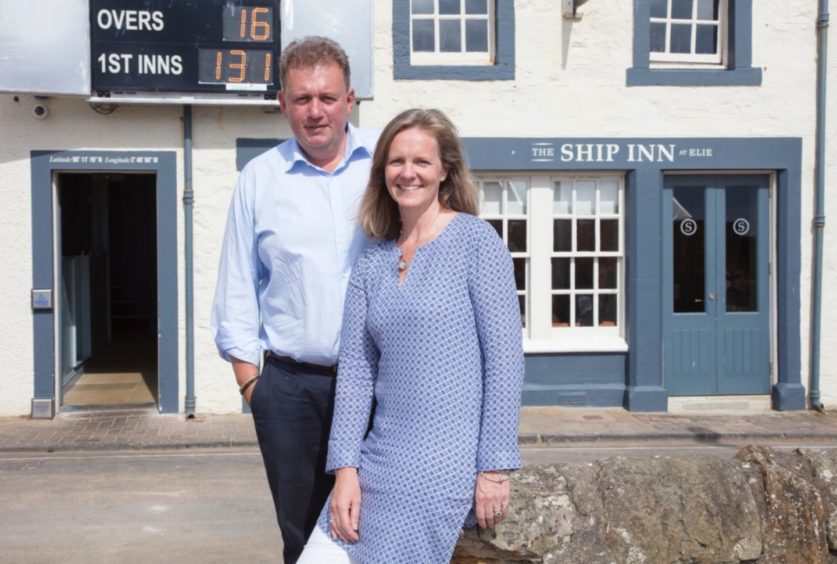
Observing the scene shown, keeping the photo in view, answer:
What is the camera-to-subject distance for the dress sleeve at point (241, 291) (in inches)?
125

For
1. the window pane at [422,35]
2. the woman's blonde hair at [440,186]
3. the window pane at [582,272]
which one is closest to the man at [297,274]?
the woman's blonde hair at [440,186]

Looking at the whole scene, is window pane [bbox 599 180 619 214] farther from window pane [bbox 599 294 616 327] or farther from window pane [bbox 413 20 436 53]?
window pane [bbox 413 20 436 53]

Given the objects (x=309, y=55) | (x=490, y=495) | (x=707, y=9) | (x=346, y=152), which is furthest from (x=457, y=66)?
(x=490, y=495)

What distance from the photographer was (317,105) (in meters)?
3.06

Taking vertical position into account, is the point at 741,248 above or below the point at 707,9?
below

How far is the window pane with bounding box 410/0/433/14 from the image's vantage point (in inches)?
423

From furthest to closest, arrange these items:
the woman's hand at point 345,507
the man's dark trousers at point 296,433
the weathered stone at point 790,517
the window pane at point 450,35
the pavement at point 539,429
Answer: the window pane at point 450,35
the pavement at point 539,429
the weathered stone at point 790,517
the man's dark trousers at point 296,433
the woman's hand at point 345,507

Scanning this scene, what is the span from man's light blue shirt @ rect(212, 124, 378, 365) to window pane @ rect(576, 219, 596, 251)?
314 inches

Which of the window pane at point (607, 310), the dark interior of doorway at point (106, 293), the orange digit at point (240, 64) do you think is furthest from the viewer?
the dark interior of doorway at point (106, 293)

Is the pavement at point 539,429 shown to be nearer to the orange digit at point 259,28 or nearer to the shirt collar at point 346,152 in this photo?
the orange digit at point 259,28

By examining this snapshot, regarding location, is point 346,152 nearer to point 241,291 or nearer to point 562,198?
point 241,291

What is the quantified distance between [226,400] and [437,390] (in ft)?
26.7

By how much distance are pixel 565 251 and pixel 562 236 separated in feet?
0.59

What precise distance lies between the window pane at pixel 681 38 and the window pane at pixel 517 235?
8.91 feet
